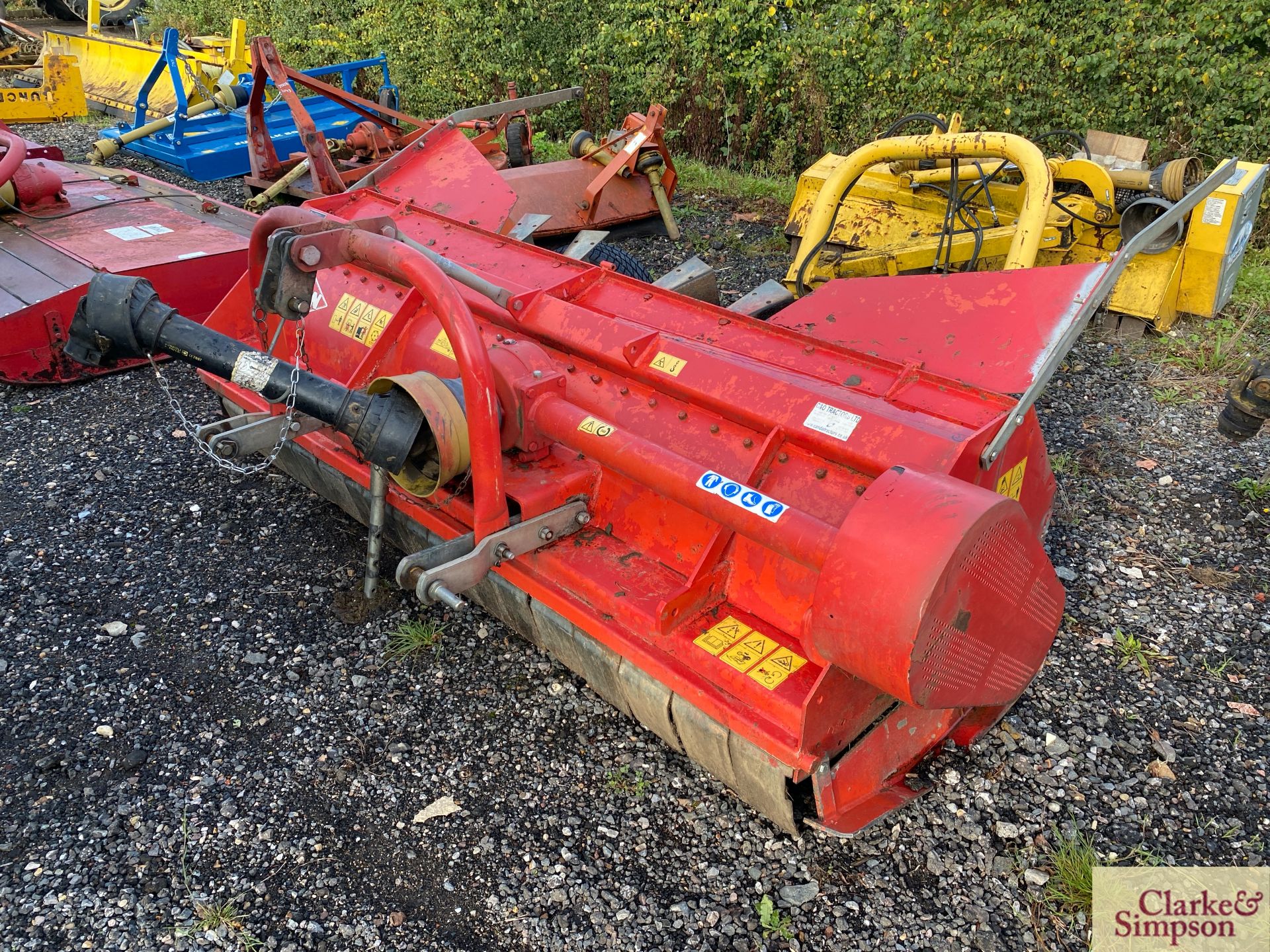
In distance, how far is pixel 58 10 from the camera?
16.2 meters

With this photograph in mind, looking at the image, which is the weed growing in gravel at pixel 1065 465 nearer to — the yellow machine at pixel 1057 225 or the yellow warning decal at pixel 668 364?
the yellow machine at pixel 1057 225

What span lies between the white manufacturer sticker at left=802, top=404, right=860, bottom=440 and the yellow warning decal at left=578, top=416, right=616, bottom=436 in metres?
0.52

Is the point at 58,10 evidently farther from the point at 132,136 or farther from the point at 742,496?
the point at 742,496

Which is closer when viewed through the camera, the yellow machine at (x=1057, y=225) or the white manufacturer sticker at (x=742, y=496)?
the white manufacturer sticker at (x=742, y=496)

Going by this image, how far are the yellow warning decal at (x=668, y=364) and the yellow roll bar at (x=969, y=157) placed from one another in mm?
1341

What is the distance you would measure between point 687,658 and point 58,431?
3.50 metres

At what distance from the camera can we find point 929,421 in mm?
2281

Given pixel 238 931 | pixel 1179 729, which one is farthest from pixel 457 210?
pixel 1179 729

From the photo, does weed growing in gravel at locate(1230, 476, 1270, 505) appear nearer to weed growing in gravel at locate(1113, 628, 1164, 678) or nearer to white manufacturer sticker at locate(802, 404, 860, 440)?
weed growing in gravel at locate(1113, 628, 1164, 678)

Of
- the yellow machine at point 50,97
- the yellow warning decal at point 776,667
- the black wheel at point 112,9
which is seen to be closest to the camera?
the yellow warning decal at point 776,667

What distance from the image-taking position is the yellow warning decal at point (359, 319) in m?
3.28

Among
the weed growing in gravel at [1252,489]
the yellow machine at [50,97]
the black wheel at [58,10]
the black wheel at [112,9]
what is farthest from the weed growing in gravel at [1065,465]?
the black wheel at [58,10]

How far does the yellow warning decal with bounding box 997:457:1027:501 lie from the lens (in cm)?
242

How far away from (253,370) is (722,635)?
4.61 feet
